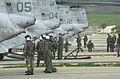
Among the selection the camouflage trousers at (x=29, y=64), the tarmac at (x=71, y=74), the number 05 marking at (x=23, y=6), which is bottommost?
the tarmac at (x=71, y=74)

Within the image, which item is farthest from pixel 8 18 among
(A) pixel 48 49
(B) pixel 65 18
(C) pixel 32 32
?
(B) pixel 65 18

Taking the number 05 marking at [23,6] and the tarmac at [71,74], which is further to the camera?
the number 05 marking at [23,6]

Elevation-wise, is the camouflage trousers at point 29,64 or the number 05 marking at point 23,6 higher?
the number 05 marking at point 23,6

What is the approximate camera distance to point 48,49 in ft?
74.6

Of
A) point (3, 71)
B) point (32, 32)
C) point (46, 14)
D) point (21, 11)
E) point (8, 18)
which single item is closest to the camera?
point (8, 18)

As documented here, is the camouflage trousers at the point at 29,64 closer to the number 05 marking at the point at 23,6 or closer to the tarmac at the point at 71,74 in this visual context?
the tarmac at the point at 71,74

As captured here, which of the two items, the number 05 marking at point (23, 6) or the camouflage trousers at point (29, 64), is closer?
the camouflage trousers at point (29, 64)

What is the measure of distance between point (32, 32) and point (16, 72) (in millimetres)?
13748

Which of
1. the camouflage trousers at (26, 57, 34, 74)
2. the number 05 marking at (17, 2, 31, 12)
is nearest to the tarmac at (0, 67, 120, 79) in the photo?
the camouflage trousers at (26, 57, 34, 74)

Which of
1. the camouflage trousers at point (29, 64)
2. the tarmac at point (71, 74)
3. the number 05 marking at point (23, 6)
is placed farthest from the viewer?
the number 05 marking at point (23, 6)

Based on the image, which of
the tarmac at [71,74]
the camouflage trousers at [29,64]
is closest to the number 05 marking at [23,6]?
the tarmac at [71,74]

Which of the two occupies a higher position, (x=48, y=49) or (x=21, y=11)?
(x=21, y=11)

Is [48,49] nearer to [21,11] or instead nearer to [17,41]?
[21,11]

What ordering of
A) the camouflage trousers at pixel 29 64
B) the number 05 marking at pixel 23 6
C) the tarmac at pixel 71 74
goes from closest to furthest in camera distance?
the tarmac at pixel 71 74 → the camouflage trousers at pixel 29 64 → the number 05 marking at pixel 23 6
